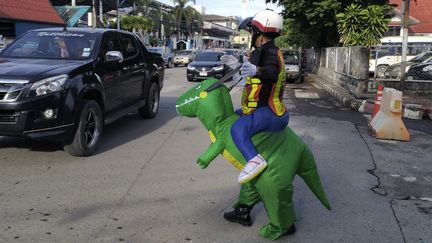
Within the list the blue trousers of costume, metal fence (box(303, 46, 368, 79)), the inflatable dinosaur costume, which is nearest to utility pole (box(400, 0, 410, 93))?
metal fence (box(303, 46, 368, 79))

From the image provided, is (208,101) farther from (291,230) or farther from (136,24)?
(136,24)

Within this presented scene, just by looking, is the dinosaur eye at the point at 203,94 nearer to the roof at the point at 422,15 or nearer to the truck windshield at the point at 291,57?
the truck windshield at the point at 291,57

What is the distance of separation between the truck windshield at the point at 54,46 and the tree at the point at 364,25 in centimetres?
1619

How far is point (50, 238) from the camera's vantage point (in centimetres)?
367

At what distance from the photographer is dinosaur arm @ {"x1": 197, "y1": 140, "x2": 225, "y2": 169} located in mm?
3566

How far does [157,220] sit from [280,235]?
3.74ft

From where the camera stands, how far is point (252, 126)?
11.5 feet

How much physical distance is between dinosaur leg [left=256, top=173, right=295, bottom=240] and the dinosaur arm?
16.0 inches

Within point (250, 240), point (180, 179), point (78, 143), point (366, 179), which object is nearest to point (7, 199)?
point (78, 143)

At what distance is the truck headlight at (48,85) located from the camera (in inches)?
215

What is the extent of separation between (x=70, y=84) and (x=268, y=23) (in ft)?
10.5

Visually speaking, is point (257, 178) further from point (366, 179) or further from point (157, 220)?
point (366, 179)

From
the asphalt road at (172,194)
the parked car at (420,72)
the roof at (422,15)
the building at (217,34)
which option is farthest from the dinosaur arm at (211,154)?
the building at (217,34)

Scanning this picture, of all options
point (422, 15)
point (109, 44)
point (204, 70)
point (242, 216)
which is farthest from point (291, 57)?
point (422, 15)
